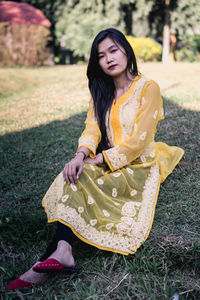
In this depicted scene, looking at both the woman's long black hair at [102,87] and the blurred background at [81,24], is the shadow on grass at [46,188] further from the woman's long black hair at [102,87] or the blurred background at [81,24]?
the blurred background at [81,24]

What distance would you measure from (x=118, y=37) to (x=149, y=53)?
44.1 feet

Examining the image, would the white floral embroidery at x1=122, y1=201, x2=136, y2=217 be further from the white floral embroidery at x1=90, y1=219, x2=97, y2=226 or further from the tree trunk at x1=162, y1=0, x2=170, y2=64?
the tree trunk at x1=162, y1=0, x2=170, y2=64

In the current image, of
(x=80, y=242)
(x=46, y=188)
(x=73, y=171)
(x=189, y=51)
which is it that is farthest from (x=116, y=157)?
(x=189, y=51)

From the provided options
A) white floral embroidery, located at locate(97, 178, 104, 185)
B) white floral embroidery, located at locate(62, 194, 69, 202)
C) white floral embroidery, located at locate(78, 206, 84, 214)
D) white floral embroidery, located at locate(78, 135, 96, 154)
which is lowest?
white floral embroidery, located at locate(78, 206, 84, 214)

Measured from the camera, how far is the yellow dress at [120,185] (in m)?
1.73

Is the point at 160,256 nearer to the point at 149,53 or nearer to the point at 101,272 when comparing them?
the point at 101,272

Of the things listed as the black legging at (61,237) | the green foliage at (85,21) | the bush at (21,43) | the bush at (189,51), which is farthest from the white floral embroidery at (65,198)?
the bush at (189,51)

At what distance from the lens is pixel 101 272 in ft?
5.49

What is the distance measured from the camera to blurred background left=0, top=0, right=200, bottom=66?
443 inches

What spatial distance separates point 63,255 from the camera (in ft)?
5.13

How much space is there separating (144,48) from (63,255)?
14034mm

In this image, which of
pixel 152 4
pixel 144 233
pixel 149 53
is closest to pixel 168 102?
pixel 144 233

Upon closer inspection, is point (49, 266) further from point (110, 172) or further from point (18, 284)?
point (110, 172)

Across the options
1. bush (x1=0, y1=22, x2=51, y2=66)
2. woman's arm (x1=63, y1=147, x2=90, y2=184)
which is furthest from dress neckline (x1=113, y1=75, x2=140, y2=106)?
bush (x1=0, y1=22, x2=51, y2=66)
